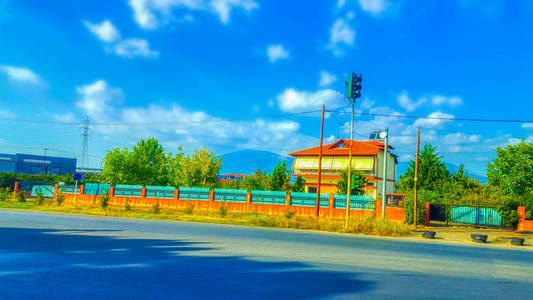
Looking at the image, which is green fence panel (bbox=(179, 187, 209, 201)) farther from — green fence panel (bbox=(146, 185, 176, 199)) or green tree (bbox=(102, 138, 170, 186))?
green tree (bbox=(102, 138, 170, 186))

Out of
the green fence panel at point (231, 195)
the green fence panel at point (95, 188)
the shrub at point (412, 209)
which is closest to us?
the shrub at point (412, 209)

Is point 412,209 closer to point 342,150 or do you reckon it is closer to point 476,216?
point 476,216

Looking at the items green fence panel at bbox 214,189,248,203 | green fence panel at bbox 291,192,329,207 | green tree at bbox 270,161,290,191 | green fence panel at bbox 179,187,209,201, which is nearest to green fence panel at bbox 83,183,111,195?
green fence panel at bbox 179,187,209,201

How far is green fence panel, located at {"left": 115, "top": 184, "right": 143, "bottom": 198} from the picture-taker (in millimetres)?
39562

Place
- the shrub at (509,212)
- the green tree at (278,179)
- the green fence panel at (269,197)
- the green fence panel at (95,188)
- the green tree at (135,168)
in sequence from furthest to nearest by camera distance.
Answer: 1. the green tree at (135,168)
2. the green fence panel at (95,188)
3. the green tree at (278,179)
4. the green fence panel at (269,197)
5. the shrub at (509,212)

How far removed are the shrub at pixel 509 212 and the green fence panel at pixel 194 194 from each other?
24487 millimetres

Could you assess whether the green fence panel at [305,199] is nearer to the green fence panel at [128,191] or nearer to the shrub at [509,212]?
the shrub at [509,212]

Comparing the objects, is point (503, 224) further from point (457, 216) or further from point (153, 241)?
point (153, 241)

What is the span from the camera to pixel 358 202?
3023cm

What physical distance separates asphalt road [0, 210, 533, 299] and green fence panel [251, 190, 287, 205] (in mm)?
20566

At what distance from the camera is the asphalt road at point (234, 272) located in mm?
6613

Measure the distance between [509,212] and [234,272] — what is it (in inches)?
1006

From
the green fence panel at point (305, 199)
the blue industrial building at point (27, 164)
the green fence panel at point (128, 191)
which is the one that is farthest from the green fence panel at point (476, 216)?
the blue industrial building at point (27, 164)

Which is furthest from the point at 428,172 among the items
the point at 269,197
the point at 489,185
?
the point at 269,197
